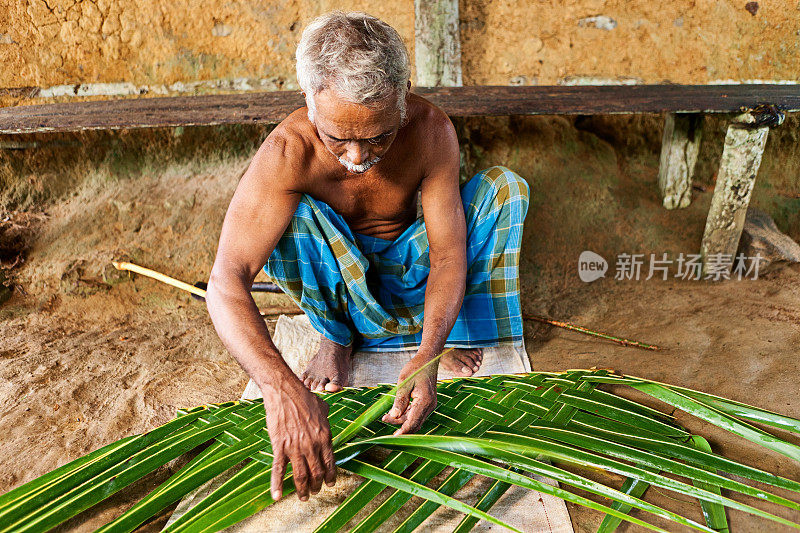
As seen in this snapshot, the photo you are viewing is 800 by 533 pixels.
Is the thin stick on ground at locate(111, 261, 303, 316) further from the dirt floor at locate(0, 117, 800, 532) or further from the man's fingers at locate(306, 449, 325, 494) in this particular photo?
the man's fingers at locate(306, 449, 325, 494)

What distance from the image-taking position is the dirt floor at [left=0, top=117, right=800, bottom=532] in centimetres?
183

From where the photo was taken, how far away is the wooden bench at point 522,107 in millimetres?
2389

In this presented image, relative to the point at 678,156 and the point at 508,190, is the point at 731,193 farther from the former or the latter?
the point at 508,190

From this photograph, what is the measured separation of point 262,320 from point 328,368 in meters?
0.59

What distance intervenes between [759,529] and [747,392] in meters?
0.63

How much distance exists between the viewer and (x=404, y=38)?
3020mm

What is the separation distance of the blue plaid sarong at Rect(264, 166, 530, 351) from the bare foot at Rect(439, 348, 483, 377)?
0.10 ft

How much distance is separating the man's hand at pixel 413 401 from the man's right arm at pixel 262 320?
0.60 ft

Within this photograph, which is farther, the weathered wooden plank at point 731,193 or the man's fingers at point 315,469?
the weathered wooden plank at point 731,193

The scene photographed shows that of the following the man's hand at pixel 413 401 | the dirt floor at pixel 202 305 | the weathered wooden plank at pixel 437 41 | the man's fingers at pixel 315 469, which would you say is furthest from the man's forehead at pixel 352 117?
the weathered wooden plank at pixel 437 41

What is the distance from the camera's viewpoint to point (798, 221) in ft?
10.1

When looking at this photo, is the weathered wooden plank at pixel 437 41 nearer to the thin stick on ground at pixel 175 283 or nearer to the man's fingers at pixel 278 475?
the thin stick on ground at pixel 175 283

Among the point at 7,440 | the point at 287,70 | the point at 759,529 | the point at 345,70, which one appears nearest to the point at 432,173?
the point at 345,70

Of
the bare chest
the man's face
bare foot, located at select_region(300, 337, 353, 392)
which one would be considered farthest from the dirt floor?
the man's face
